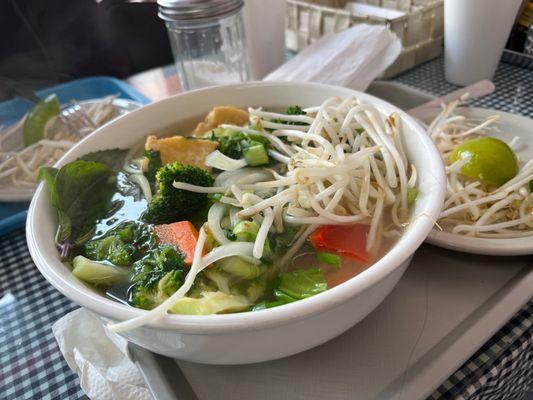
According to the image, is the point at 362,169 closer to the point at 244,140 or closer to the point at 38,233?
the point at 244,140

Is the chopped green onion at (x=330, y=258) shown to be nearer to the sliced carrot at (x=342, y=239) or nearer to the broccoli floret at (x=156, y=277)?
the sliced carrot at (x=342, y=239)

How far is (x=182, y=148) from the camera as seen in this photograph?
0.89 meters

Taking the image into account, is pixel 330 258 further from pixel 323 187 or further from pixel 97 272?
pixel 97 272

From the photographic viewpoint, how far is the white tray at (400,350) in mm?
628

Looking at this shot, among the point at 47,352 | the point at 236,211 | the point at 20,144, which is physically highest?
the point at 236,211

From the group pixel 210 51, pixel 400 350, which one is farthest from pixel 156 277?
pixel 210 51

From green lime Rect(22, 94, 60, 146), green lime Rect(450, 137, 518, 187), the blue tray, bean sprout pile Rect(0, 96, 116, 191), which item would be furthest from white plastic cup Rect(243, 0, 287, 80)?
green lime Rect(450, 137, 518, 187)

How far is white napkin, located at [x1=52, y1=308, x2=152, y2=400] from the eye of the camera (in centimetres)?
71

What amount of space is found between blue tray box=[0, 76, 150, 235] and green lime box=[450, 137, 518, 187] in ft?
3.61

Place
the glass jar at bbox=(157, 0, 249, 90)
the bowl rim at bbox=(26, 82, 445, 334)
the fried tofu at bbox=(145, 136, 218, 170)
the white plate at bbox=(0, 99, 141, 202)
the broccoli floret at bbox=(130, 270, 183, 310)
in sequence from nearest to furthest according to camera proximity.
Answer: the bowl rim at bbox=(26, 82, 445, 334) → the broccoli floret at bbox=(130, 270, 183, 310) → the fried tofu at bbox=(145, 136, 218, 170) → the white plate at bbox=(0, 99, 141, 202) → the glass jar at bbox=(157, 0, 249, 90)

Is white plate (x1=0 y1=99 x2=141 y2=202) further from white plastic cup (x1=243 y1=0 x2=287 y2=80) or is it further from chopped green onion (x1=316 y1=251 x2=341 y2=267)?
chopped green onion (x1=316 y1=251 x2=341 y2=267)

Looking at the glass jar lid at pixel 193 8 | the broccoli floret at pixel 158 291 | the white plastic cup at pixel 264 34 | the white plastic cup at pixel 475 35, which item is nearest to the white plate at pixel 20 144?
the glass jar lid at pixel 193 8

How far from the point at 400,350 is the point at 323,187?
11.4 inches

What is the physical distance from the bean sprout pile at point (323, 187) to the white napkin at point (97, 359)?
0.25 meters
